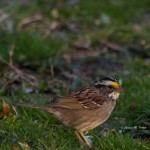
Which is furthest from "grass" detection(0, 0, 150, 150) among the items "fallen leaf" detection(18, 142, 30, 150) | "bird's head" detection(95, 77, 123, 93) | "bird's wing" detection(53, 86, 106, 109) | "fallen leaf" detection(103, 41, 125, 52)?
"bird's head" detection(95, 77, 123, 93)

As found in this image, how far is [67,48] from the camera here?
400 inches

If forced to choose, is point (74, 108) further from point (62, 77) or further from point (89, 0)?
point (89, 0)

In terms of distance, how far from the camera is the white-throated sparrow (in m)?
6.43

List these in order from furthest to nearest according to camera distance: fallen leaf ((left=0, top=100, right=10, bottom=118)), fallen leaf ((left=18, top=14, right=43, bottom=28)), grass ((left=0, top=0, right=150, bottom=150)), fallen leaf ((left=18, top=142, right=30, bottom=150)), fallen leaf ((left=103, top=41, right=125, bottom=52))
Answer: fallen leaf ((left=18, top=14, right=43, bottom=28)) < fallen leaf ((left=103, top=41, right=125, bottom=52)) < fallen leaf ((left=0, top=100, right=10, bottom=118)) < grass ((left=0, top=0, right=150, bottom=150)) < fallen leaf ((left=18, top=142, right=30, bottom=150))

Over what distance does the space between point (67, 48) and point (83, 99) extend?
357 cm

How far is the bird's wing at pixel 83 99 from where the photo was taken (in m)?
6.51

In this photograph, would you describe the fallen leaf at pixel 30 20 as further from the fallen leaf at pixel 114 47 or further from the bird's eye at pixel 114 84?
the bird's eye at pixel 114 84

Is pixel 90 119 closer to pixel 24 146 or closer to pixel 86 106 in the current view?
pixel 86 106

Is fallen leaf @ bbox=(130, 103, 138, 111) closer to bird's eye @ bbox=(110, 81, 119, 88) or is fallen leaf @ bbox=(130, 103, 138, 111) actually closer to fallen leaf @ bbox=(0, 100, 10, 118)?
bird's eye @ bbox=(110, 81, 119, 88)

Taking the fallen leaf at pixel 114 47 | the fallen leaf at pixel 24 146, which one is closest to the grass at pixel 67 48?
the fallen leaf at pixel 24 146

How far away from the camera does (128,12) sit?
11.8 meters

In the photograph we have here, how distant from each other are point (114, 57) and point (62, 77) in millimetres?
1255

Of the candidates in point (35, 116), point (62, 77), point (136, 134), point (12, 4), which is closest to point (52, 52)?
point (62, 77)

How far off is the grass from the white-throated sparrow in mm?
167
